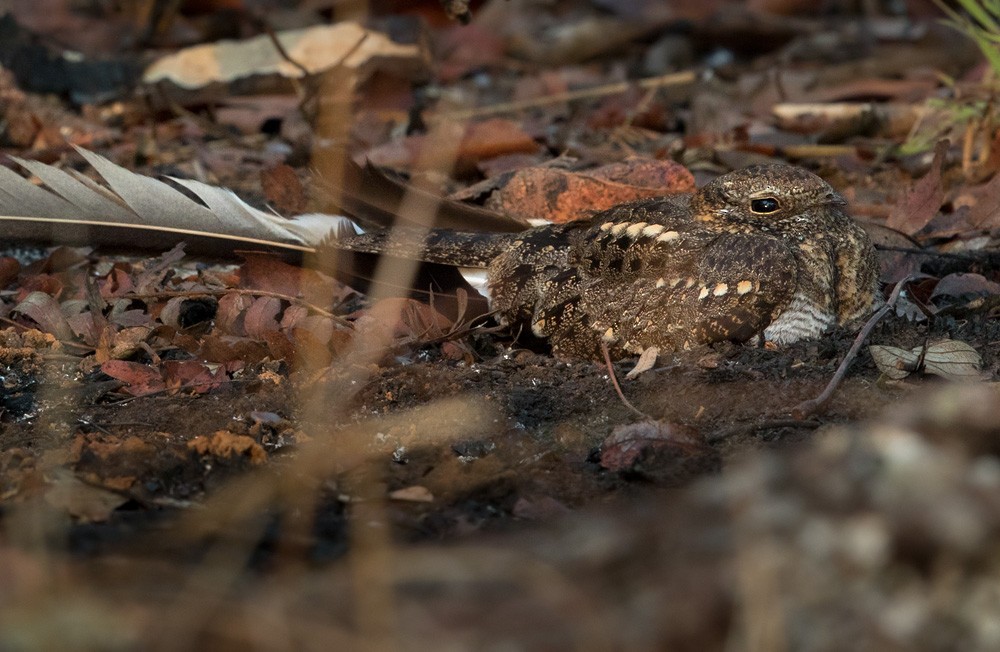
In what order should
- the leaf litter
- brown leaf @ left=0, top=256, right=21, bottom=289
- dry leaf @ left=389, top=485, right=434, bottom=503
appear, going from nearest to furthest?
the leaf litter
dry leaf @ left=389, top=485, right=434, bottom=503
brown leaf @ left=0, top=256, right=21, bottom=289

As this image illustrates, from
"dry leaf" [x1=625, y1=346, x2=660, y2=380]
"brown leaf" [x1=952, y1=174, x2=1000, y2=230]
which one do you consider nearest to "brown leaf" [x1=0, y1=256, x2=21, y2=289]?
"dry leaf" [x1=625, y1=346, x2=660, y2=380]

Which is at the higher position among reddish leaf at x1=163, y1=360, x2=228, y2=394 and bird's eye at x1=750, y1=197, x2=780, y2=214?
bird's eye at x1=750, y1=197, x2=780, y2=214

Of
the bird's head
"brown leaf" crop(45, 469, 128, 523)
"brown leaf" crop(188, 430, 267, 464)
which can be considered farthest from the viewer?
the bird's head

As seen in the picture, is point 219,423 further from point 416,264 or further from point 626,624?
point 626,624

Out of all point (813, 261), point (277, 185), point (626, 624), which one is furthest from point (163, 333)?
point (626, 624)

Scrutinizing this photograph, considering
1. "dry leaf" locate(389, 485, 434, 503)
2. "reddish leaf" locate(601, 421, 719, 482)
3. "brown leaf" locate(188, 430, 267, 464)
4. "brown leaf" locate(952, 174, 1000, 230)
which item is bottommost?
"brown leaf" locate(952, 174, 1000, 230)

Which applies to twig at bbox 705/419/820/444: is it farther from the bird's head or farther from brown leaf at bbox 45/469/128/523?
brown leaf at bbox 45/469/128/523

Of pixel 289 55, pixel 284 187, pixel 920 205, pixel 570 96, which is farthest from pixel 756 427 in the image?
pixel 289 55
